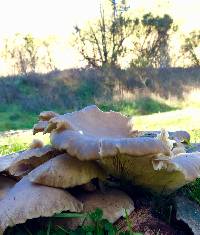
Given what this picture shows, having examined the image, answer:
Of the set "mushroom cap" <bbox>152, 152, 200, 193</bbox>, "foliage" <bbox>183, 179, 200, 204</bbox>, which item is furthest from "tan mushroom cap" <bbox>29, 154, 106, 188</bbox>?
"foliage" <bbox>183, 179, 200, 204</bbox>

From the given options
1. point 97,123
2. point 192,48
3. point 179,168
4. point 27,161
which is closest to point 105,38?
point 192,48

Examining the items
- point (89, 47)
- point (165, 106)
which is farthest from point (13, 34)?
point (165, 106)

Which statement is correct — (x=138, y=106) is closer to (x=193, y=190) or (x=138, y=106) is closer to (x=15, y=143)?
(x=15, y=143)

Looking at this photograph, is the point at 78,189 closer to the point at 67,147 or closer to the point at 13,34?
the point at 67,147

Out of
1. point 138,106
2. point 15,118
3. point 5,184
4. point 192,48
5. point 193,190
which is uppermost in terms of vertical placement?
point 192,48

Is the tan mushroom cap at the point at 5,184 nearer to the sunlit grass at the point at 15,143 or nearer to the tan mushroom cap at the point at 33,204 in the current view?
the tan mushroom cap at the point at 33,204
